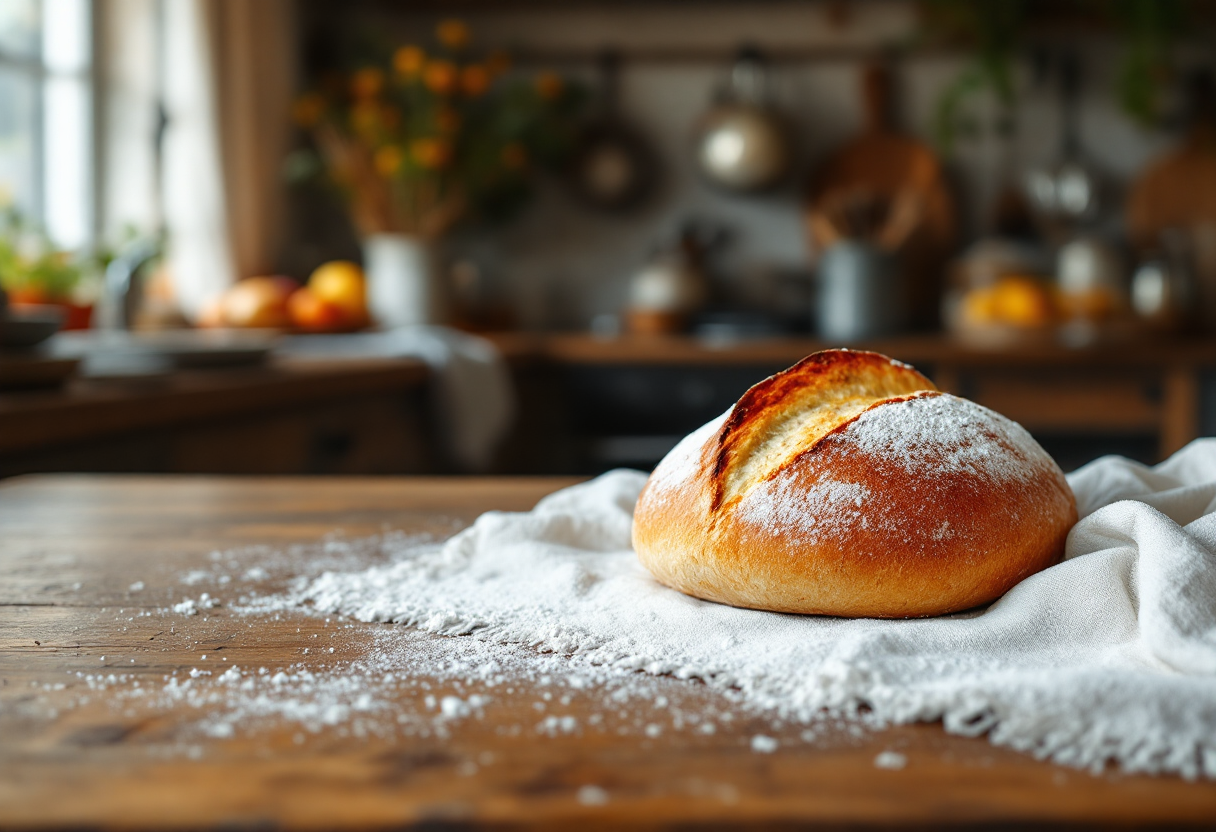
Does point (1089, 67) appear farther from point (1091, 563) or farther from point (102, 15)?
point (1091, 563)

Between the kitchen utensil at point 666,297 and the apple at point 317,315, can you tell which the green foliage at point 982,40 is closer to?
the kitchen utensil at point 666,297

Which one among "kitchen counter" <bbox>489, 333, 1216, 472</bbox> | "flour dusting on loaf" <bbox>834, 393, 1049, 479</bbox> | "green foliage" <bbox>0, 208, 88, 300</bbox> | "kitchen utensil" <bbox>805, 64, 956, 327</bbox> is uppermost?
"kitchen utensil" <bbox>805, 64, 956, 327</bbox>

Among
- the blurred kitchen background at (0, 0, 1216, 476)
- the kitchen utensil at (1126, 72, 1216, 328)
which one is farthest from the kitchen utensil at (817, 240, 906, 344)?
the kitchen utensil at (1126, 72, 1216, 328)

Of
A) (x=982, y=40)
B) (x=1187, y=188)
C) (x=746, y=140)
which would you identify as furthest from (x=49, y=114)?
(x=1187, y=188)

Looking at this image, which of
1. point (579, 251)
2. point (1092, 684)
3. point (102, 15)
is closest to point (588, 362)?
point (579, 251)

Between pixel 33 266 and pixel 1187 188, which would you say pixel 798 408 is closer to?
pixel 33 266

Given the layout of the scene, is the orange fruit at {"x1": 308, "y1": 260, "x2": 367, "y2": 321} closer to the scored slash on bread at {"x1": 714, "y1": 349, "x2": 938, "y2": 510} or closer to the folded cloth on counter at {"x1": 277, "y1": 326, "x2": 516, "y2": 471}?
the folded cloth on counter at {"x1": 277, "y1": 326, "x2": 516, "y2": 471}
